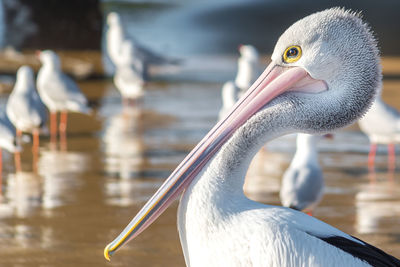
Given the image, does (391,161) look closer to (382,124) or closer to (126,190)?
(382,124)

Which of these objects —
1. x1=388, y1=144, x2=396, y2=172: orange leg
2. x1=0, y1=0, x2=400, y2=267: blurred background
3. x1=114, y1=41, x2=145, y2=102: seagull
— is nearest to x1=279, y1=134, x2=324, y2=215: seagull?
x1=0, y1=0, x2=400, y2=267: blurred background

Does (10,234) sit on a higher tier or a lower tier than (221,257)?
lower

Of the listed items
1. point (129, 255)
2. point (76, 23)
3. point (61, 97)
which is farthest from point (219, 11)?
point (129, 255)

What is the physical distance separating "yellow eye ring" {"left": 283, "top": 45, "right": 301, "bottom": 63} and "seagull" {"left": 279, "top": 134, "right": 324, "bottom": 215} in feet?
8.57

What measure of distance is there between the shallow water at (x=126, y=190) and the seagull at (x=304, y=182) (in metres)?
0.36

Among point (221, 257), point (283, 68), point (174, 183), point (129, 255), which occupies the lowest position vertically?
point (129, 255)

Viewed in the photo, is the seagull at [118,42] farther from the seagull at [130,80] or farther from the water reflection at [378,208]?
the water reflection at [378,208]

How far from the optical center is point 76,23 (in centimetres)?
2177

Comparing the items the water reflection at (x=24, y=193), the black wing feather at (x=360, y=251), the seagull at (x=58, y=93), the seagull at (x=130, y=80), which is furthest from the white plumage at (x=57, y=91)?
the black wing feather at (x=360, y=251)

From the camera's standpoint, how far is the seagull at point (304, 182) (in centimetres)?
571

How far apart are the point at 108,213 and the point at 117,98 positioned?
8070 millimetres

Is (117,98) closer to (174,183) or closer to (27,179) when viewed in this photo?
(27,179)

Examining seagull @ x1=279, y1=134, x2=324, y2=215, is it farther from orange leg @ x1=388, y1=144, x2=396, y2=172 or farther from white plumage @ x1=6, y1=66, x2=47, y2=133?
white plumage @ x1=6, y1=66, x2=47, y2=133

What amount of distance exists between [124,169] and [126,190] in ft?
3.08
